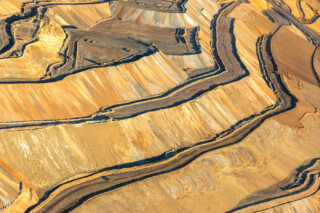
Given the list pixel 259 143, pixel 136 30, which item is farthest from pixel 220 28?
pixel 259 143

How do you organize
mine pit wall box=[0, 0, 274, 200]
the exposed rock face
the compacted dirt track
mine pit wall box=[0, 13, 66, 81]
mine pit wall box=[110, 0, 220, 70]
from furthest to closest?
1. mine pit wall box=[110, 0, 220, 70]
2. mine pit wall box=[0, 13, 66, 81]
3. the exposed rock face
4. mine pit wall box=[0, 0, 274, 200]
5. the compacted dirt track

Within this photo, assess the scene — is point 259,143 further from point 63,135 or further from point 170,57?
point 63,135

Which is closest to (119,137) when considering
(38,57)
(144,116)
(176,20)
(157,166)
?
(144,116)

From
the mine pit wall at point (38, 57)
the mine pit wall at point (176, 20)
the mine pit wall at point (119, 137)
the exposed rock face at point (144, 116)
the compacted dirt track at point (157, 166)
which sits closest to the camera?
the compacted dirt track at point (157, 166)

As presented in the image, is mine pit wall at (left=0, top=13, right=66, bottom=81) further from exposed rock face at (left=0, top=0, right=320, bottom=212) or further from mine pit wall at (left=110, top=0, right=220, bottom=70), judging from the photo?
mine pit wall at (left=110, top=0, right=220, bottom=70)

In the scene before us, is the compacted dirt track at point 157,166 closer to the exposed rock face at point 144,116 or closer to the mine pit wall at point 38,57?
the exposed rock face at point 144,116

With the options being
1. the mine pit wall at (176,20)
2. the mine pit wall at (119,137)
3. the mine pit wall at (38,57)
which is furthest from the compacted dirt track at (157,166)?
the mine pit wall at (38,57)

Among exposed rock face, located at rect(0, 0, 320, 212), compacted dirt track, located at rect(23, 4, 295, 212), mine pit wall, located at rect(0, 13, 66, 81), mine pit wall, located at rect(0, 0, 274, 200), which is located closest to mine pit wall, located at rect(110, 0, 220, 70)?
exposed rock face, located at rect(0, 0, 320, 212)

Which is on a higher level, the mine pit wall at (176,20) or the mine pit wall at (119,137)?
the mine pit wall at (176,20)

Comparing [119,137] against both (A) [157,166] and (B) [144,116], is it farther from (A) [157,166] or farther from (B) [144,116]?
(A) [157,166]
